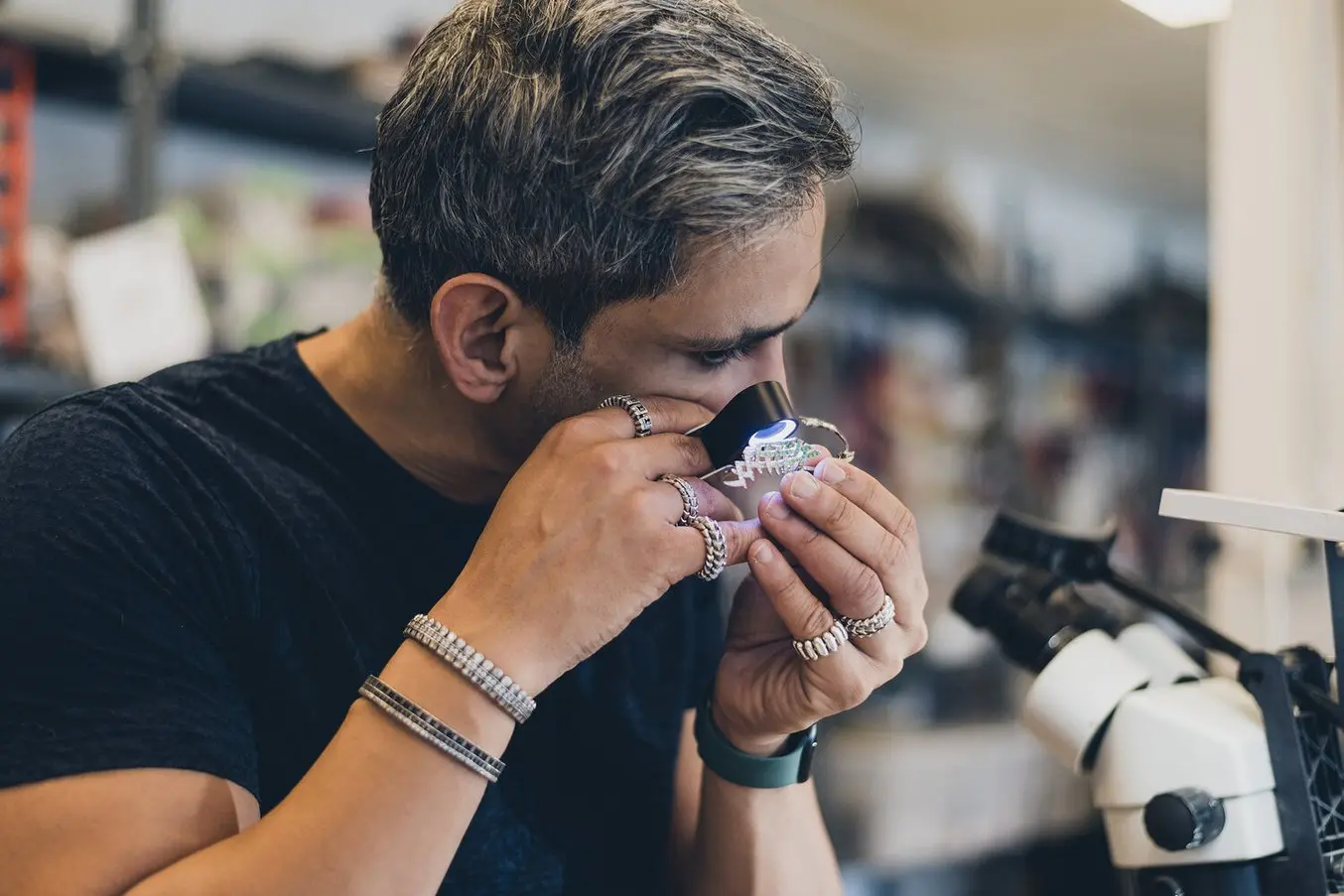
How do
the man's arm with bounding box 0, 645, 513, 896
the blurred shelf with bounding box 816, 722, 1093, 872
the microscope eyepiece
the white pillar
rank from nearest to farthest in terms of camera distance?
the man's arm with bounding box 0, 645, 513, 896
the microscope eyepiece
the white pillar
the blurred shelf with bounding box 816, 722, 1093, 872

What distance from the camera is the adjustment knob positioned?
0.79 meters

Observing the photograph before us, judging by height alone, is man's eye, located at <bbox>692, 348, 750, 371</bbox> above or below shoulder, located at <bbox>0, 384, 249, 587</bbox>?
above

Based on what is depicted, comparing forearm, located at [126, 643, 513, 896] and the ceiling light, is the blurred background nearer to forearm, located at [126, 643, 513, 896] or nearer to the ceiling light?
the ceiling light

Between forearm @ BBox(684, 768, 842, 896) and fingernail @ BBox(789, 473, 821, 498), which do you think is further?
forearm @ BBox(684, 768, 842, 896)

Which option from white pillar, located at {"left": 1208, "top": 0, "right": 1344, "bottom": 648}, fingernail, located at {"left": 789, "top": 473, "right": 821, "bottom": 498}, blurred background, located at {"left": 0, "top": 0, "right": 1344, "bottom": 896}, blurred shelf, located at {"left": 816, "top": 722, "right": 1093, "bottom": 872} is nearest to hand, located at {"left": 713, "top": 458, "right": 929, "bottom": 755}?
fingernail, located at {"left": 789, "top": 473, "right": 821, "bottom": 498}

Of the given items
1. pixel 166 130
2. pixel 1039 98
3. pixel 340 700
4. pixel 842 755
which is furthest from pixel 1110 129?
pixel 340 700

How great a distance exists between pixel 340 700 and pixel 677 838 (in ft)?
1.29

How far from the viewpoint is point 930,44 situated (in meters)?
2.99

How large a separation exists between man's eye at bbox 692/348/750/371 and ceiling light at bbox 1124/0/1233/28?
67cm

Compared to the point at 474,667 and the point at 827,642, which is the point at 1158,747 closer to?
the point at 827,642

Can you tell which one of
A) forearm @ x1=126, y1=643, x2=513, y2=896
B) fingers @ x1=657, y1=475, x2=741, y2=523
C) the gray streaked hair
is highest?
the gray streaked hair

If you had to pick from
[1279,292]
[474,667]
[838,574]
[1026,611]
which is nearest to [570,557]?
[474,667]

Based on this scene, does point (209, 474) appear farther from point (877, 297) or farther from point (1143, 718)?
point (877, 297)

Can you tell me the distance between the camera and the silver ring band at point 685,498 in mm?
800
